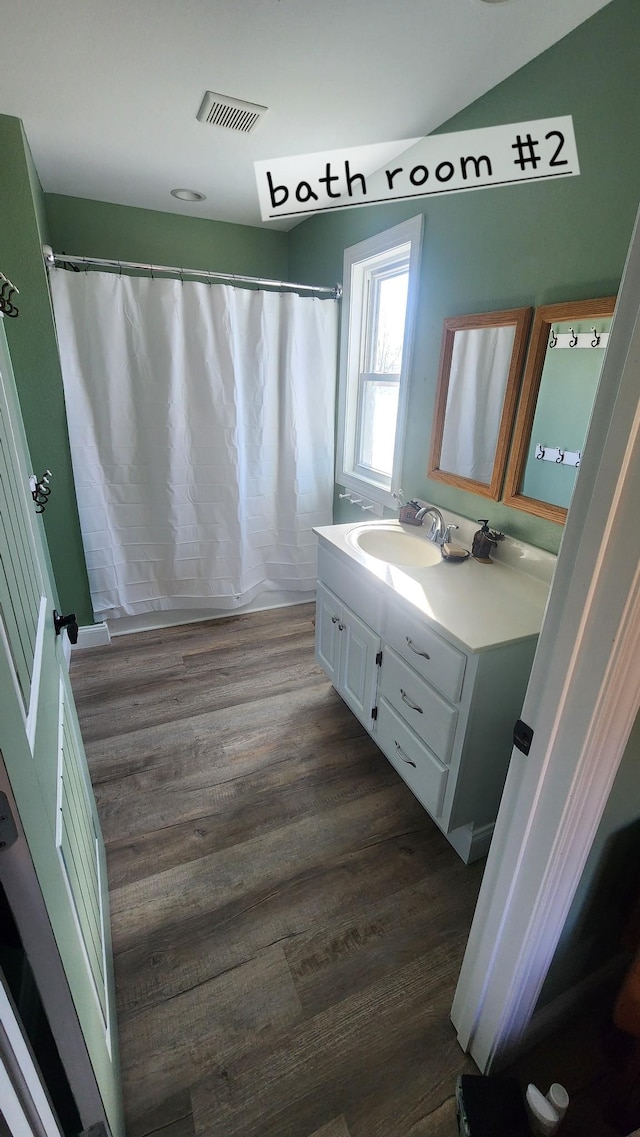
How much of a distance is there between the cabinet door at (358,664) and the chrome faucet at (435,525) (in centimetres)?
45

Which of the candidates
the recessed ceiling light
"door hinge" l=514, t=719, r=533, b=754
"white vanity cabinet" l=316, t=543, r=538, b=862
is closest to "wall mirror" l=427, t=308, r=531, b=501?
"white vanity cabinet" l=316, t=543, r=538, b=862

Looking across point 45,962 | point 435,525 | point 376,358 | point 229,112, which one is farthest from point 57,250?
point 45,962

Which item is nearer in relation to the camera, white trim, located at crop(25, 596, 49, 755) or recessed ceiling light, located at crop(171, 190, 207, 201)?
white trim, located at crop(25, 596, 49, 755)

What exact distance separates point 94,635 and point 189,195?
7.80 ft

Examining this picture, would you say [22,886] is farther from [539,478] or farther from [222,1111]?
[539,478]

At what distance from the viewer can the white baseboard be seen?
270 cm

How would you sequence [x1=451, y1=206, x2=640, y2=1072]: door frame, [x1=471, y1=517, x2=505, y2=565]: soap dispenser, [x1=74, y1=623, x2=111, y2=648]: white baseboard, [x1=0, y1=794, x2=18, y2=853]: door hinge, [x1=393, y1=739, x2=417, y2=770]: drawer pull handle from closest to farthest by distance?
[x1=0, y1=794, x2=18, y2=853]: door hinge, [x1=451, y1=206, x2=640, y2=1072]: door frame, [x1=393, y1=739, x2=417, y2=770]: drawer pull handle, [x1=471, y1=517, x2=505, y2=565]: soap dispenser, [x1=74, y1=623, x2=111, y2=648]: white baseboard

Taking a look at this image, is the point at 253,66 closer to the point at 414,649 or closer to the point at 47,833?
the point at 414,649

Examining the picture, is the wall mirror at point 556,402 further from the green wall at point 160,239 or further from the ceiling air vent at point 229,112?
the green wall at point 160,239

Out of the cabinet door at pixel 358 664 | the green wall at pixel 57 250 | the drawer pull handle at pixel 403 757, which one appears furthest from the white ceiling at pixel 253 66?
the drawer pull handle at pixel 403 757

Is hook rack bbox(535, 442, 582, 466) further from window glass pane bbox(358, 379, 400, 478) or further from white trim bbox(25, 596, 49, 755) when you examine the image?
white trim bbox(25, 596, 49, 755)

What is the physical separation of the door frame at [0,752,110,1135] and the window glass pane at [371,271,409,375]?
7.77 ft

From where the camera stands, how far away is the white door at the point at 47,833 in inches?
21.5

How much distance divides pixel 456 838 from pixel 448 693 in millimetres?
571
